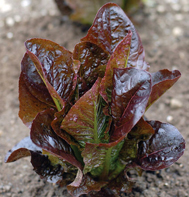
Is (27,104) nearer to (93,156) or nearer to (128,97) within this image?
(93,156)

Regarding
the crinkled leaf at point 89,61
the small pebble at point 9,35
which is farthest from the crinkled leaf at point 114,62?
the small pebble at point 9,35

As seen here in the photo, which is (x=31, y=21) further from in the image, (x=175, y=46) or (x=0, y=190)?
(x=0, y=190)

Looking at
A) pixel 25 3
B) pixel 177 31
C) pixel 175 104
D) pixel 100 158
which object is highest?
pixel 25 3

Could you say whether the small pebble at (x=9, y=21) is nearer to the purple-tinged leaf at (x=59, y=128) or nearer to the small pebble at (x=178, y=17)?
the small pebble at (x=178, y=17)

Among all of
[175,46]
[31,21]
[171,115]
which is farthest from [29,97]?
[31,21]

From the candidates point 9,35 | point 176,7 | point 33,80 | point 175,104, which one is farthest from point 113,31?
point 176,7

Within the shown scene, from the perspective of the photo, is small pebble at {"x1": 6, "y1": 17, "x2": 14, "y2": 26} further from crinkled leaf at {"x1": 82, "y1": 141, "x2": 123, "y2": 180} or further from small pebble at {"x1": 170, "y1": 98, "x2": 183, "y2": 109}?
crinkled leaf at {"x1": 82, "y1": 141, "x2": 123, "y2": 180}

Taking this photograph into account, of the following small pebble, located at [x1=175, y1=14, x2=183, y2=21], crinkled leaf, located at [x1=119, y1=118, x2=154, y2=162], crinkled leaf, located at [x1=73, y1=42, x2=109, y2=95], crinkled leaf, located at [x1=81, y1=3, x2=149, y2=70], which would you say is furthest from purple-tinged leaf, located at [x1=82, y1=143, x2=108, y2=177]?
small pebble, located at [x1=175, y1=14, x2=183, y2=21]
